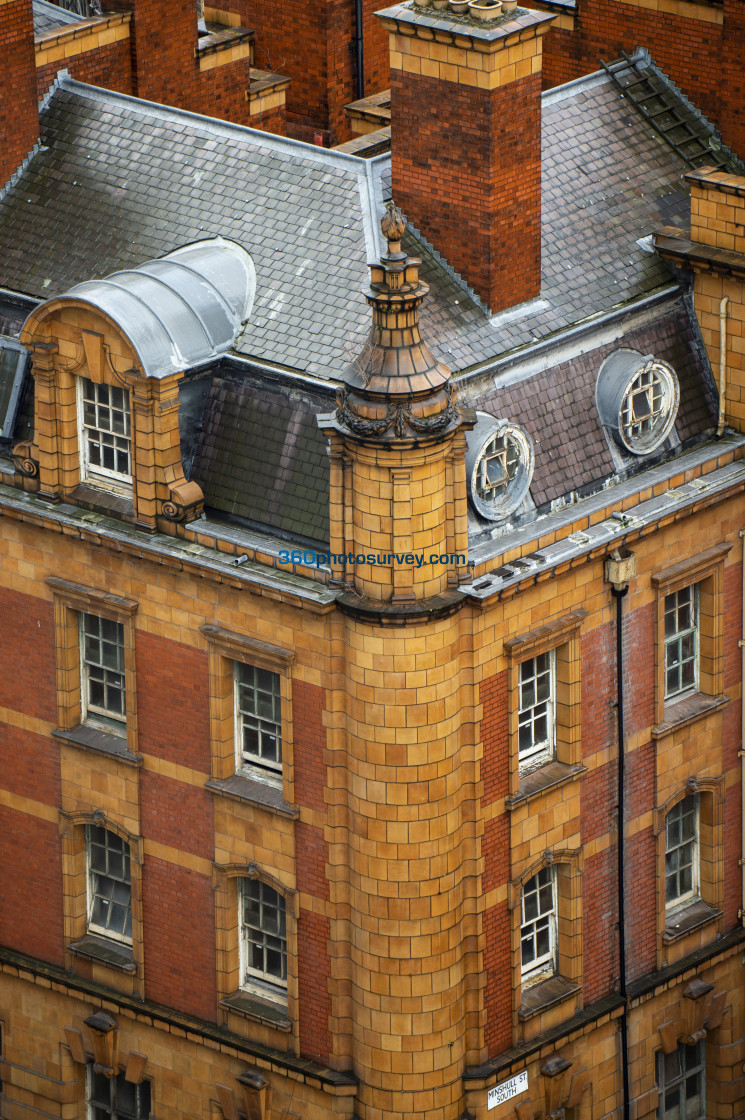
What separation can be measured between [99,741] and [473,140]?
14.4 metres

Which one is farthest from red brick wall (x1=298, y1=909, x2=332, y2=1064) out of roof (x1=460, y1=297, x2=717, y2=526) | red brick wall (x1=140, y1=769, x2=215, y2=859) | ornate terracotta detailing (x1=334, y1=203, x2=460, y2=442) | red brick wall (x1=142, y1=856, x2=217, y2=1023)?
ornate terracotta detailing (x1=334, y1=203, x2=460, y2=442)

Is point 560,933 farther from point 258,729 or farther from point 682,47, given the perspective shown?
point 682,47

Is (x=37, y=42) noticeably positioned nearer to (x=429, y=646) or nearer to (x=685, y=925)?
(x=429, y=646)

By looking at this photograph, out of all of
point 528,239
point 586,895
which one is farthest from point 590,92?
point 586,895

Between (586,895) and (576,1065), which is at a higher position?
(586,895)

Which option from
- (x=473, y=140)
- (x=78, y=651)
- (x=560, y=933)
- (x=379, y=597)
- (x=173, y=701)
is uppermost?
(x=473, y=140)

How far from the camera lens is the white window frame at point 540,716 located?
2205 inches

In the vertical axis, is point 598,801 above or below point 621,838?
above

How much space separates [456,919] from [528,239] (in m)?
13.5

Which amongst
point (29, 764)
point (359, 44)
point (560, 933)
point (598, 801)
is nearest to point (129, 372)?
point (29, 764)

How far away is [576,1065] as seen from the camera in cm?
5922

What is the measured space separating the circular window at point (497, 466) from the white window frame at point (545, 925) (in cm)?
792

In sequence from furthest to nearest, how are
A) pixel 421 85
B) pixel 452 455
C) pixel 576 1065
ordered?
pixel 576 1065, pixel 421 85, pixel 452 455

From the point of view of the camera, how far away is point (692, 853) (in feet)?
201
